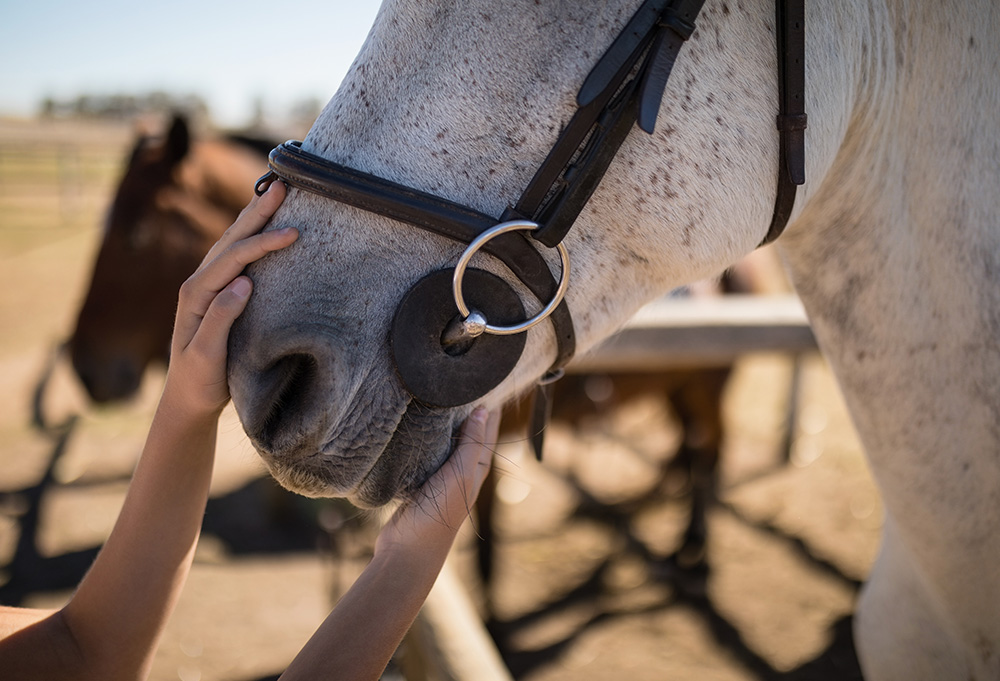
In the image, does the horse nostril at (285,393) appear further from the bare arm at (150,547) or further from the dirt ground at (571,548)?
the dirt ground at (571,548)

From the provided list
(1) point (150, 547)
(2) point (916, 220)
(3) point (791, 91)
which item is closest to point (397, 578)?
(1) point (150, 547)

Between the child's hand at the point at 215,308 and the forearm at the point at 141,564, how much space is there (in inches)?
3.2

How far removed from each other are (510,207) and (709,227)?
1.11 ft

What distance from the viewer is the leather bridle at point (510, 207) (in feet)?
3.05

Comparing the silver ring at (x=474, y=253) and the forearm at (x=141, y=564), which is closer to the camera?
the silver ring at (x=474, y=253)

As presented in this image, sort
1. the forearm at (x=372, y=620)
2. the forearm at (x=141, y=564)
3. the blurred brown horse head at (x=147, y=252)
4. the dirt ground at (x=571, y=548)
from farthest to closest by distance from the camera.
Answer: the blurred brown horse head at (x=147, y=252) → the dirt ground at (x=571, y=548) → the forearm at (x=141, y=564) → the forearm at (x=372, y=620)

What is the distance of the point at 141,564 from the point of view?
1.08 meters

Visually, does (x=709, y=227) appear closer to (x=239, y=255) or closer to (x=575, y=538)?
(x=239, y=255)

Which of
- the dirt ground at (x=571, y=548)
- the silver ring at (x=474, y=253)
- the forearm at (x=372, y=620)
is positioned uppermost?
the silver ring at (x=474, y=253)

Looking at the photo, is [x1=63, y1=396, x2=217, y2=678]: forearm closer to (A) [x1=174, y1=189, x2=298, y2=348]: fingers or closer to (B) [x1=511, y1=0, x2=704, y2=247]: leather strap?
(A) [x1=174, y1=189, x2=298, y2=348]: fingers

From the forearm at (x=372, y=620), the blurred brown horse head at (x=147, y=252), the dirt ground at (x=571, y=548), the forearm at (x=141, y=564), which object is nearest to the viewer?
the forearm at (x=372, y=620)

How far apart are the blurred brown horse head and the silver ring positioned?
10.0 ft

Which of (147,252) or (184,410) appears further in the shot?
(147,252)

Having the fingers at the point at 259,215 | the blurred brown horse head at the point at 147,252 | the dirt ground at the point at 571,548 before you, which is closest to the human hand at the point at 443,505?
the fingers at the point at 259,215
